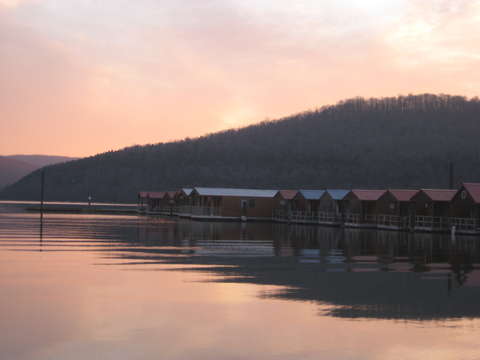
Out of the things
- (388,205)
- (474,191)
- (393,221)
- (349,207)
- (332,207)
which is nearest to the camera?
(474,191)

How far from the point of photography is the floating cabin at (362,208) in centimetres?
7396

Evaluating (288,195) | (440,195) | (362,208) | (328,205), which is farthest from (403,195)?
(288,195)

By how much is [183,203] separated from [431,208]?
42123mm

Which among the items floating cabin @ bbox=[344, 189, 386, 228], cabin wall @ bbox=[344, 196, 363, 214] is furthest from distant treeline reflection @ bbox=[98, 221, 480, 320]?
cabin wall @ bbox=[344, 196, 363, 214]

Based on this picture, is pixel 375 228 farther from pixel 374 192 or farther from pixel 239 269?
pixel 239 269

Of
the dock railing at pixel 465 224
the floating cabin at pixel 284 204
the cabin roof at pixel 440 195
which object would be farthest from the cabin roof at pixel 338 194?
the dock railing at pixel 465 224

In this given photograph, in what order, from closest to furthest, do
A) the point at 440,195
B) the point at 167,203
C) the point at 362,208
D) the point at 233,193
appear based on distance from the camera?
the point at 440,195, the point at 362,208, the point at 233,193, the point at 167,203

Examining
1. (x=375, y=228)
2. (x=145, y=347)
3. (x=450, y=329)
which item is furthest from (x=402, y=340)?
(x=375, y=228)

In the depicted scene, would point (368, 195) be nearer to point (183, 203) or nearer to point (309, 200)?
point (309, 200)

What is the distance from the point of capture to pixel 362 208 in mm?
75625

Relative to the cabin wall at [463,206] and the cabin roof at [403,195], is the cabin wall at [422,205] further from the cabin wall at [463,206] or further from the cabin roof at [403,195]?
the cabin wall at [463,206]

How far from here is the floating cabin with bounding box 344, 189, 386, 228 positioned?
7396 centimetres

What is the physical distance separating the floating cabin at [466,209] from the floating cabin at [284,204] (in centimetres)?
2707

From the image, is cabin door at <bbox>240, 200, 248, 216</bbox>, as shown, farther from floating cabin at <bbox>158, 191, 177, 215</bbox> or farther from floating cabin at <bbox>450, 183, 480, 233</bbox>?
floating cabin at <bbox>450, 183, 480, 233</bbox>
